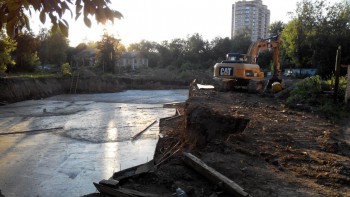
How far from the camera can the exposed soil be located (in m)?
4.64

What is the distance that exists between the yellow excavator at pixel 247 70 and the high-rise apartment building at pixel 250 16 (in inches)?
2507

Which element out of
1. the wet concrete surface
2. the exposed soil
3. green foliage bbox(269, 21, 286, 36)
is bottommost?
the wet concrete surface

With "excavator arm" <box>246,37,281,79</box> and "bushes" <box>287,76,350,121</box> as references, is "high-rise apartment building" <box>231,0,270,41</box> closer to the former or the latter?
"excavator arm" <box>246,37,281,79</box>

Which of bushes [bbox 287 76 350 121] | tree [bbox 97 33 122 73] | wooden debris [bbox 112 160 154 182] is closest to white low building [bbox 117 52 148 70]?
tree [bbox 97 33 122 73]

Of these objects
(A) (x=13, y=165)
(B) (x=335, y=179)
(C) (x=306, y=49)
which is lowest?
(A) (x=13, y=165)

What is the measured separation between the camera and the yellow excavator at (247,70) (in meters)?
16.0

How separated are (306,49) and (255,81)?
80.7 ft

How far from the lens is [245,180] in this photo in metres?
4.77

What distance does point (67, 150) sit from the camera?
8781mm

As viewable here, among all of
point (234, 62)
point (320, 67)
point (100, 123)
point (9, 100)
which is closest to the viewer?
point (100, 123)

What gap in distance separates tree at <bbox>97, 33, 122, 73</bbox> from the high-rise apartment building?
143ft

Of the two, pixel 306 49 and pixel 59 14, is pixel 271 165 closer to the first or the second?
pixel 59 14

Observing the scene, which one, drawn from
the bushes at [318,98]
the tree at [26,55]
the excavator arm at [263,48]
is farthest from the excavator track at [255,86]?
the tree at [26,55]

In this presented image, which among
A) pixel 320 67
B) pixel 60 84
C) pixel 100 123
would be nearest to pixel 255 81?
pixel 100 123
